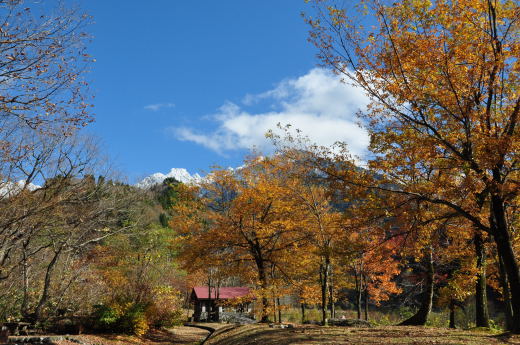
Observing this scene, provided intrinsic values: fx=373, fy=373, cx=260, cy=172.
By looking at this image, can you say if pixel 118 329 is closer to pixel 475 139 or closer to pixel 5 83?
pixel 5 83

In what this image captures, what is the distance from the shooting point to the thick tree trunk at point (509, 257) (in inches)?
359

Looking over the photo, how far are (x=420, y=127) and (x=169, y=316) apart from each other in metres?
19.7

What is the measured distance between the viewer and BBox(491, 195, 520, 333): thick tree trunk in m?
9.12

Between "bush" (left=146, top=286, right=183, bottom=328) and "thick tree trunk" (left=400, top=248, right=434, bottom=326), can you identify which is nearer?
"thick tree trunk" (left=400, top=248, right=434, bottom=326)

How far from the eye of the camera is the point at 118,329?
61.4 feet

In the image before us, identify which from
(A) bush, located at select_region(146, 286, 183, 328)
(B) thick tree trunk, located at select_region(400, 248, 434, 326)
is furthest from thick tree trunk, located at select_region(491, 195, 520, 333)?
(A) bush, located at select_region(146, 286, 183, 328)

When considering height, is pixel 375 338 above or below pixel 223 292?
above

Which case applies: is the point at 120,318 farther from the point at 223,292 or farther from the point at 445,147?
the point at 223,292

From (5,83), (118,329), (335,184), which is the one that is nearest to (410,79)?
(335,184)

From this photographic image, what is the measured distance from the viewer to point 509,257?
9.24m

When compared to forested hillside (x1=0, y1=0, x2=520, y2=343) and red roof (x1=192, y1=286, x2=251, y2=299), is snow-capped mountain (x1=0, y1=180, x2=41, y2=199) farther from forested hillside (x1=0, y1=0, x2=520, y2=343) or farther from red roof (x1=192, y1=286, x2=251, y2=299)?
Answer: red roof (x1=192, y1=286, x2=251, y2=299)

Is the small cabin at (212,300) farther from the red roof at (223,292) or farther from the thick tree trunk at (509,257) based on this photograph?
the thick tree trunk at (509,257)

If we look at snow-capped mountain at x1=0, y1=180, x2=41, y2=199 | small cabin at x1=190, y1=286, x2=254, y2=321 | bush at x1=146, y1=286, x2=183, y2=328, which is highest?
snow-capped mountain at x1=0, y1=180, x2=41, y2=199

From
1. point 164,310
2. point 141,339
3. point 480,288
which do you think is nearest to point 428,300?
point 480,288
